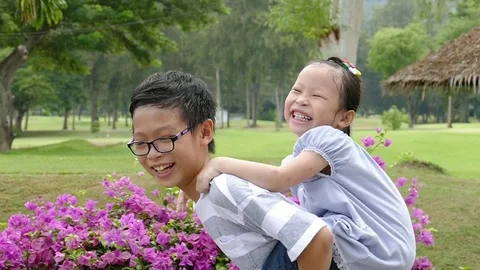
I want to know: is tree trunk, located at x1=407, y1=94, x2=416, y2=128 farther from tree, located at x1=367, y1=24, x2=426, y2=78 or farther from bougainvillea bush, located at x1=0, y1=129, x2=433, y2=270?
bougainvillea bush, located at x1=0, y1=129, x2=433, y2=270

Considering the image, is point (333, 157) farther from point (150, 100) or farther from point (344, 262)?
point (150, 100)

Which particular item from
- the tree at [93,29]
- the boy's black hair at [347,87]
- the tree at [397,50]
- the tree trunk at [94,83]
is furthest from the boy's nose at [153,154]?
the tree at [397,50]

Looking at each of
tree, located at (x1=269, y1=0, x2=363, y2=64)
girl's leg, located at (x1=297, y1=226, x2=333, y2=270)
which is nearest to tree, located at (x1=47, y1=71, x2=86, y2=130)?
tree, located at (x1=269, y1=0, x2=363, y2=64)

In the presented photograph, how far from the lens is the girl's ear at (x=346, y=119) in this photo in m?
2.00

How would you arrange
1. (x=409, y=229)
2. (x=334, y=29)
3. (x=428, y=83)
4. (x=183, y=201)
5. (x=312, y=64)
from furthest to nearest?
(x=334, y=29), (x=428, y=83), (x=183, y=201), (x=312, y=64), (x=409, y=229)

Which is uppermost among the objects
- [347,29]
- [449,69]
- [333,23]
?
[333,23]

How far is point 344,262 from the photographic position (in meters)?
1.73

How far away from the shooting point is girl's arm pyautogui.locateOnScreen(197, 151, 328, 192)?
1.70 meters

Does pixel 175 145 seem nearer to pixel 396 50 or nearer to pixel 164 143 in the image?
pixel 164 143

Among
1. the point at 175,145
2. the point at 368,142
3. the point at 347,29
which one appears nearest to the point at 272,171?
the point at 175,145

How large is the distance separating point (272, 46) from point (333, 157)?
3997cm

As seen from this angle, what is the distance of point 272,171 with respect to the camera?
5.59ft

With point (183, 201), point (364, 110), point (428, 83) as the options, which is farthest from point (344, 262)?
point (364, 110)

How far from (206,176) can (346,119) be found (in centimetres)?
54
